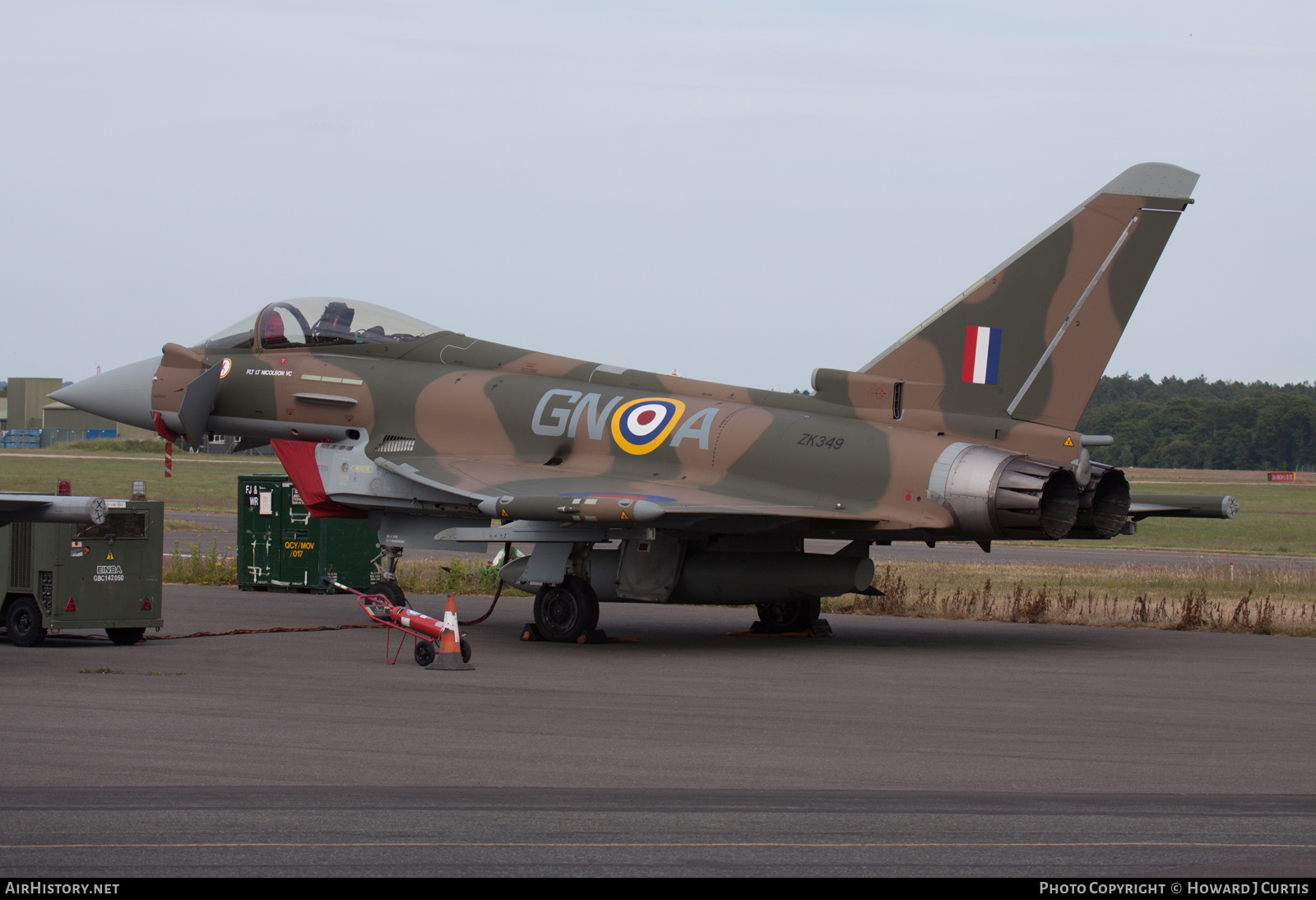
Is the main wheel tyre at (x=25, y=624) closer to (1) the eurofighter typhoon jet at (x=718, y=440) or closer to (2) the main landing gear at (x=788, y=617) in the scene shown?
(1) the eurofighter typhoon jet at (x=718, y=440)

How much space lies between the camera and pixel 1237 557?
3831 centimetres

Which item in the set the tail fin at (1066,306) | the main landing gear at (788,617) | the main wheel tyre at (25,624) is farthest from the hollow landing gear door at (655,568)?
the main wheel tyre at (25,624)

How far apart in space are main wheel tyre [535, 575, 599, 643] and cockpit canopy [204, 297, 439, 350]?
4307mm

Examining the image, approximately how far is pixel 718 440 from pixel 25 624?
814cm

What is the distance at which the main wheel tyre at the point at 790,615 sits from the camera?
18.2 metres

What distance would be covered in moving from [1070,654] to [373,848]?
36.9 feet

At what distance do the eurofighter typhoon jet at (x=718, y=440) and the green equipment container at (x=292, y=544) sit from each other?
4.92m

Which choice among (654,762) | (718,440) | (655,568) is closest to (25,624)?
(655,568)

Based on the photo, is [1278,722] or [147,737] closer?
[147,737]

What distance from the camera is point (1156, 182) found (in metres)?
16.0

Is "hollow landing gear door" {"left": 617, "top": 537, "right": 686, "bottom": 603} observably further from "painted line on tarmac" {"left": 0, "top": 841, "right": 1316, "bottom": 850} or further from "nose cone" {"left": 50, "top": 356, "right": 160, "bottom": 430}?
"painted line on tarmac" {"left": 0, "top": 841, "right": 1316, "bottom": 850}

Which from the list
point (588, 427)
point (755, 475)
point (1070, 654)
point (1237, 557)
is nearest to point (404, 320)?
point (588, 427)
